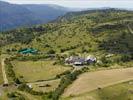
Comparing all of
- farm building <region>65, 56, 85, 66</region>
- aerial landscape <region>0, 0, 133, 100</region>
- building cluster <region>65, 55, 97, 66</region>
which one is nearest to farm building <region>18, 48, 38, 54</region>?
aerial landscape <region>0, 0, 133, 100</region>

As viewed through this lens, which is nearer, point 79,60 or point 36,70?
point 36,70

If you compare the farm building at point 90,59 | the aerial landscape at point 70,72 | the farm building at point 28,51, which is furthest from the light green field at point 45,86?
the farm building at point 28,51

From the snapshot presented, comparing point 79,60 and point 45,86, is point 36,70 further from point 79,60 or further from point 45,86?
point 45,86

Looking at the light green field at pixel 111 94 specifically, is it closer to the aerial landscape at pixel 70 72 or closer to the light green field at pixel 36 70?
the aerial landscape at pixel 70 72

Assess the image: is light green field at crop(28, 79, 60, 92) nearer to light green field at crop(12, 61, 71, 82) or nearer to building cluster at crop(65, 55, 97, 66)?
light green field at crop(12, 61, 71, 82)

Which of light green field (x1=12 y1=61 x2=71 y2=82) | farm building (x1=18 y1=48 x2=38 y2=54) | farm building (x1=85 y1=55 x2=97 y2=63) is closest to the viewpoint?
light green field (x1=12 y1=61 x2=71 y2=82)

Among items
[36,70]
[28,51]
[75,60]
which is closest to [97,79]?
[36,70]
